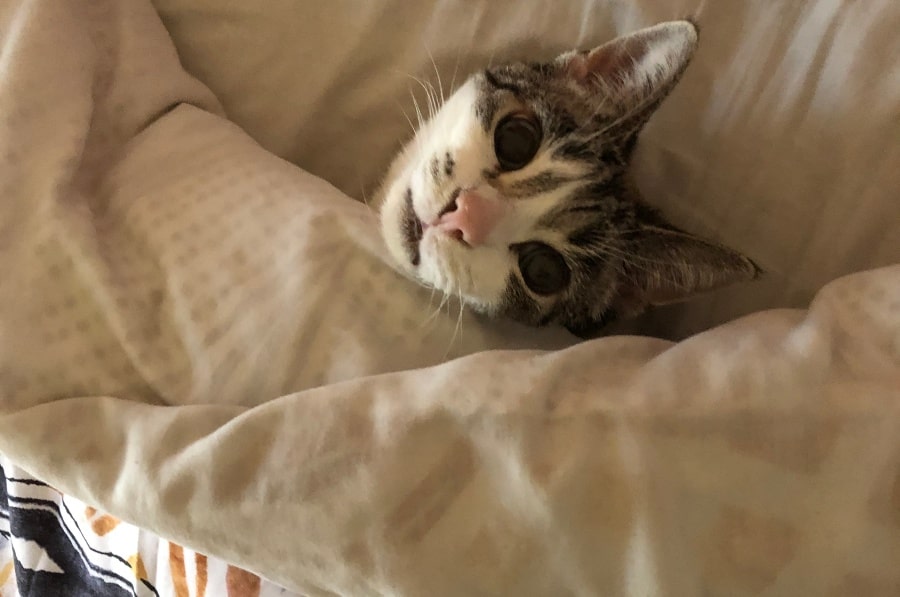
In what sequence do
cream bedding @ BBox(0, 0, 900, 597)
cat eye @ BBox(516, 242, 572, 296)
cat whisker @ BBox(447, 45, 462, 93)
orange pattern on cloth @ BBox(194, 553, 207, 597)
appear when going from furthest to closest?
1. cat whisker @ BBox(447, 45, 462, 93)
2. cat eye @ BBox(516, 242, 572, 296)
3. orange pattern on cloth @ BBox(194, 553, 207, 597)
4. cream bedding @ BBox(0, 0, 900, 597)

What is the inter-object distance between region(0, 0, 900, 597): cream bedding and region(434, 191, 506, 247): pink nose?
0.10m

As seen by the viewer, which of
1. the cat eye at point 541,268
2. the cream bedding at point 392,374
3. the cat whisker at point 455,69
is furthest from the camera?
the cat whisker at point 455,69

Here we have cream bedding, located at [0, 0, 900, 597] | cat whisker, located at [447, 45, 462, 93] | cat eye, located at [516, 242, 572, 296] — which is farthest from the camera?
cat whisker, located at [447, 45, 462, 93]

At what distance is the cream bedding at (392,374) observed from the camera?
594mm

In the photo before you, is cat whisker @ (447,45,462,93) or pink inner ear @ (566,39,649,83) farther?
cat whisker @ (447,45,462,93)

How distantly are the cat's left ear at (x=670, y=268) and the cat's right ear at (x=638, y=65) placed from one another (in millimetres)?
160

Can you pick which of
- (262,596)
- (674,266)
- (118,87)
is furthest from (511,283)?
(118,87)

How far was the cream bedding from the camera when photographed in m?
0.59

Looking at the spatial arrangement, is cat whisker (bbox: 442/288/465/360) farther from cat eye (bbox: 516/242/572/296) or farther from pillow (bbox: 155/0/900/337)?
pillow (bbox: 155/0/900/337)

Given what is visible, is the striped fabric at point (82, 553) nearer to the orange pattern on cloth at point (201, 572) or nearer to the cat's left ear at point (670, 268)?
the orange pattern on cloth at point (201, 572)

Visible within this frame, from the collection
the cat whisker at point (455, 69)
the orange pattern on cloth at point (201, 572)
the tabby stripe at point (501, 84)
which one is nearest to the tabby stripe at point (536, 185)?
the tabby stripe at point (501, 84)

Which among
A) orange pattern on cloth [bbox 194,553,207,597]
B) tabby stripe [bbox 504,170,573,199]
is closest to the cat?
tabby stripe [bbox 504,170,573,199]

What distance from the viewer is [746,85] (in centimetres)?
92

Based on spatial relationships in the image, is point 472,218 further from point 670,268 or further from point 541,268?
point 670,268
